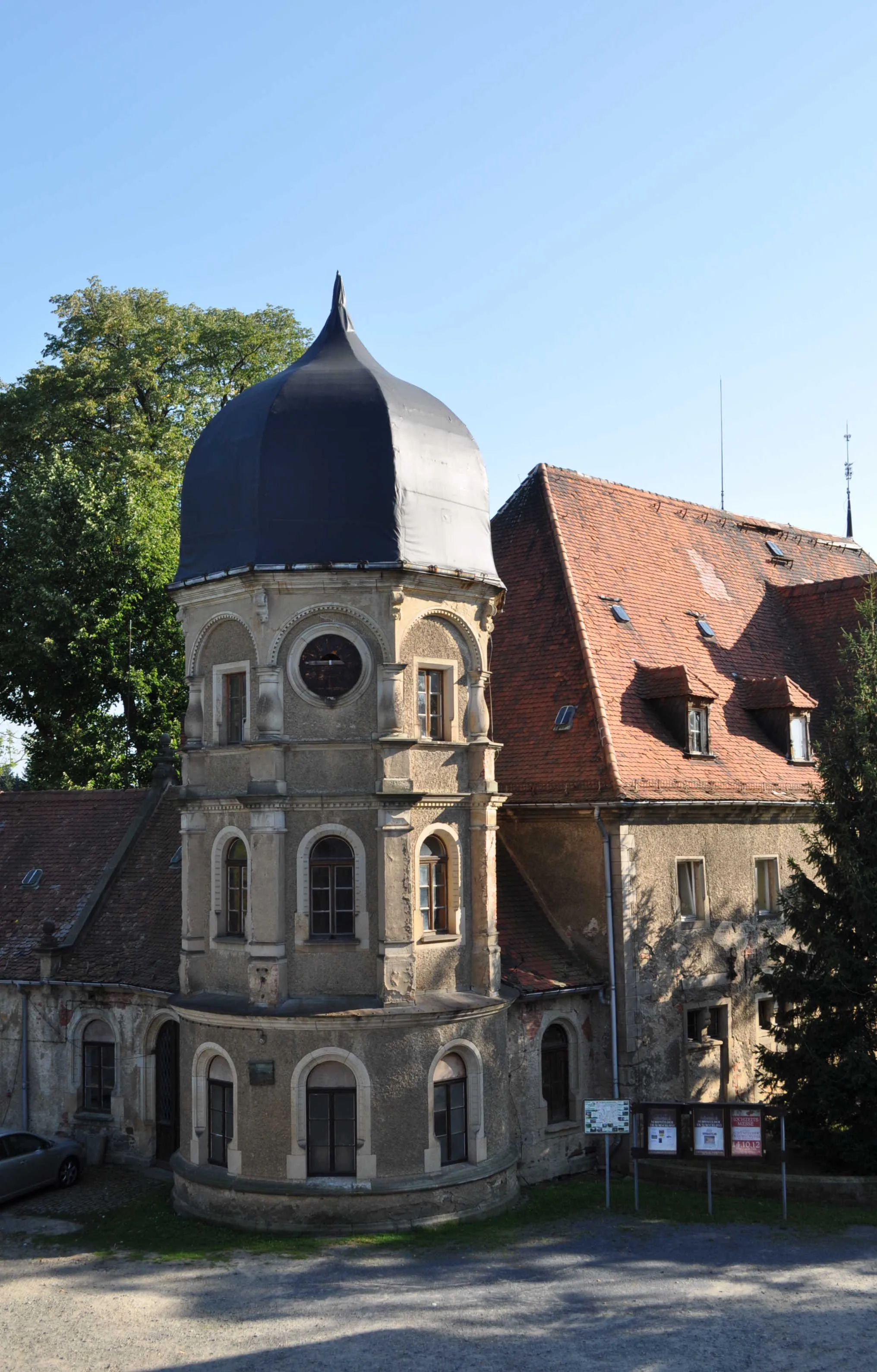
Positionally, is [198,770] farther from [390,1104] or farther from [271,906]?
[390,1104]

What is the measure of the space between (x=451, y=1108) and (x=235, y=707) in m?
7.66

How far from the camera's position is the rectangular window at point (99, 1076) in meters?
25.8

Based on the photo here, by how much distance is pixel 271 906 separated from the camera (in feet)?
68.8

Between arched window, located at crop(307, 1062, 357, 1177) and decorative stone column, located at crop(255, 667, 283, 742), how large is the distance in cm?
537

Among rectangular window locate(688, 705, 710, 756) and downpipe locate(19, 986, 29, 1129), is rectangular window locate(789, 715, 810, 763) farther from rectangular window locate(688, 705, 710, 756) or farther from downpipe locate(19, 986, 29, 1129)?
downpipe locate(19, 986, 29, 1129)

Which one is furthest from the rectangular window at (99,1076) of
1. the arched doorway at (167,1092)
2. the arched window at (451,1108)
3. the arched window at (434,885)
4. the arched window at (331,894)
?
the arched window at (434,885)

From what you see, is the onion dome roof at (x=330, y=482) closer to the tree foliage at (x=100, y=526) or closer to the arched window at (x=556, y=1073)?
the arched window at (x=556, y=1073)

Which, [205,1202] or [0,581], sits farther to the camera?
[0,581]

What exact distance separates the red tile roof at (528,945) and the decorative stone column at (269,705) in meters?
5.84

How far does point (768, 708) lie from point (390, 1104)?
13.6 meters

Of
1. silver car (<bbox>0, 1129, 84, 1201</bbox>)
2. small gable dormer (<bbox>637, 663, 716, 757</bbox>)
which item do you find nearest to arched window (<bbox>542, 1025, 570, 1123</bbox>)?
small gable dormer (<bbox>637, 663, 716, 757</bbox>)

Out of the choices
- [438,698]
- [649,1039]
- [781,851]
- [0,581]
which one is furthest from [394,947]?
[0,581]

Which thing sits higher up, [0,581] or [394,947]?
[0,581]

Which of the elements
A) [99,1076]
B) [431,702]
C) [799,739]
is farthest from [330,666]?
[799,739]
